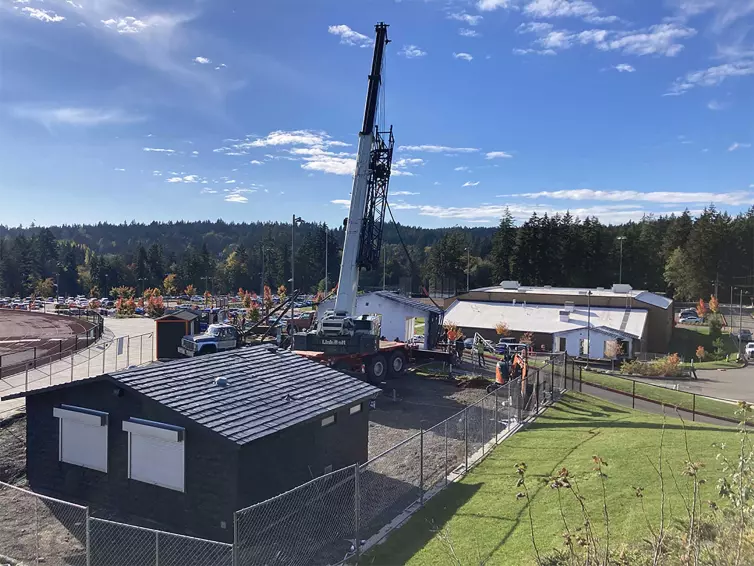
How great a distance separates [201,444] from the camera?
11.1 metres

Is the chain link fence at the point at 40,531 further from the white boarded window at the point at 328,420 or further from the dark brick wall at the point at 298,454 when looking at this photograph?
the white boarded window at the point at 328,420

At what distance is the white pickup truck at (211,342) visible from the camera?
31219 millimetres

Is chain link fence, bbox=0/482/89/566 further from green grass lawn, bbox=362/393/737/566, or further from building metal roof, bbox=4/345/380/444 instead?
green grass lawn, bbox=362/393/737/566

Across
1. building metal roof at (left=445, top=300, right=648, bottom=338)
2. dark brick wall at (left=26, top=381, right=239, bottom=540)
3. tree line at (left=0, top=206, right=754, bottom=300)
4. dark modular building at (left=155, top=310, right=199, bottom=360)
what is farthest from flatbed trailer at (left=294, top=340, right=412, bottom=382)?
tree line at (left=0, top=206, right=754, bottom=300)

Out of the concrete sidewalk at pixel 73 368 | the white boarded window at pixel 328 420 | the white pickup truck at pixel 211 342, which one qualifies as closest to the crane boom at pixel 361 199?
the white pickup truck at pixel 211 342

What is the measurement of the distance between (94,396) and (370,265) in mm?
16297

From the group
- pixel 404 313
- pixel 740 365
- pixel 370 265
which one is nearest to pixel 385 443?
pixel 370 265

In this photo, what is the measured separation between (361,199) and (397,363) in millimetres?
8801

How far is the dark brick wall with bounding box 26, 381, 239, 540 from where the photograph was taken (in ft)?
35.7

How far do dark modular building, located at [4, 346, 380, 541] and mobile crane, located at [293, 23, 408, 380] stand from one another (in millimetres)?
10868

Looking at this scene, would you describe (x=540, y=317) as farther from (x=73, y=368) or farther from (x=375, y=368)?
(x=73, y=368)

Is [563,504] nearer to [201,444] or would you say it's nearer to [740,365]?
[201,444]

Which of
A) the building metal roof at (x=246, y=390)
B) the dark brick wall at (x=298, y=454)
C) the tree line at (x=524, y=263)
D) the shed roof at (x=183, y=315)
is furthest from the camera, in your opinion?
the tree line at (x=524, y=263)

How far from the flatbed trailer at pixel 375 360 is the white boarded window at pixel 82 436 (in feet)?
37.1
